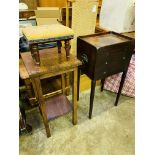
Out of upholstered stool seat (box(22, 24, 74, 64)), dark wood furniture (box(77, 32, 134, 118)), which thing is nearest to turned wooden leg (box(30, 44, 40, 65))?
upholstered stool seat (box(22, 24, 74, 64))

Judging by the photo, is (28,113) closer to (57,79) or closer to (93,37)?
(57,79)

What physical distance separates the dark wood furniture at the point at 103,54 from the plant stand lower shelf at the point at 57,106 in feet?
1.27

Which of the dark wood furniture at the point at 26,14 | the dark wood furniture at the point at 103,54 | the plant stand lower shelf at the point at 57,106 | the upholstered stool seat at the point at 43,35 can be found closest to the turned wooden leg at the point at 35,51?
the upholstered stool seat at the point at 43,35

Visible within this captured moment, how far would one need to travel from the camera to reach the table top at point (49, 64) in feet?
3.55

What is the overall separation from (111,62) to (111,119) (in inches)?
27.0

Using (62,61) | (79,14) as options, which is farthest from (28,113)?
(79,14)

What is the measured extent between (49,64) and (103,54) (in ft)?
1.53

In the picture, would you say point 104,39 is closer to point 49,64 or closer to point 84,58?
point 84,58

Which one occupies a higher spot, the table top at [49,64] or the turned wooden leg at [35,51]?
the turned wooden leg at [35,51]

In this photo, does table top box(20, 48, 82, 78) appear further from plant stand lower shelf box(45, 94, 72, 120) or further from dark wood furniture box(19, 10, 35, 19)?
dark wood furniture box(19, 10, 35, 19)

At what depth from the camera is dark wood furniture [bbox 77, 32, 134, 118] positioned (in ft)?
4.23

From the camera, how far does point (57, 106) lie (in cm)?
158

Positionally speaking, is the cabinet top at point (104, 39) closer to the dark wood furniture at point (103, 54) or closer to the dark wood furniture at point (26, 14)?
the dark wood furniture at point (103, 54)

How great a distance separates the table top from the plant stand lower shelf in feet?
1.69
